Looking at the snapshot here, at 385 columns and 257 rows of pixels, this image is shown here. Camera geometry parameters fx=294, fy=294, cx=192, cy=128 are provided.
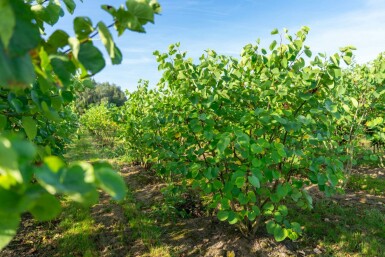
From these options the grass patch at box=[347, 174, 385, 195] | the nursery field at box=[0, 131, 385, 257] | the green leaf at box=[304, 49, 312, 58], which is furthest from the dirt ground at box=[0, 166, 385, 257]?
the green leaf at box=[304, 49, 312, 58]

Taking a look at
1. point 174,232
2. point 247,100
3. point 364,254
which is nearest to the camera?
point 247,100

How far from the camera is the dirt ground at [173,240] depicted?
3.94 m

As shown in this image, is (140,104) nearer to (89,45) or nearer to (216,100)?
(216,100)

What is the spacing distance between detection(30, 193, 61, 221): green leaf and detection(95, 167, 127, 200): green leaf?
13cm

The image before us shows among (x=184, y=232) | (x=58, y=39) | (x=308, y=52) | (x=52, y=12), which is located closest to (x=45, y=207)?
(x=58, y=39)

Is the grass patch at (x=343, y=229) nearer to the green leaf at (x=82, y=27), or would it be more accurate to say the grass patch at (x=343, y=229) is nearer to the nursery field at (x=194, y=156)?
the nursery field at (x=194, y=156)

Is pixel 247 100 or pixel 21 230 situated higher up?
pixel 247 100

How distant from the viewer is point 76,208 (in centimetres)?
593

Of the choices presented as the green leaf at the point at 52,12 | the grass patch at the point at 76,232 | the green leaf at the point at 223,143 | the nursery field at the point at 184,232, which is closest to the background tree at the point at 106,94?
the grass patch at the point at 76,232

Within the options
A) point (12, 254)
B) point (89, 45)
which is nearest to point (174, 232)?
point (12, 254)

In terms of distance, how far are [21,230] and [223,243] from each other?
3.46 meters

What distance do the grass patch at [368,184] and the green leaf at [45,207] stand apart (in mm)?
7321

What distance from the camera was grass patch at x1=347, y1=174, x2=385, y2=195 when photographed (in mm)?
6548

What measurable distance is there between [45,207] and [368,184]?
7.84 metres
